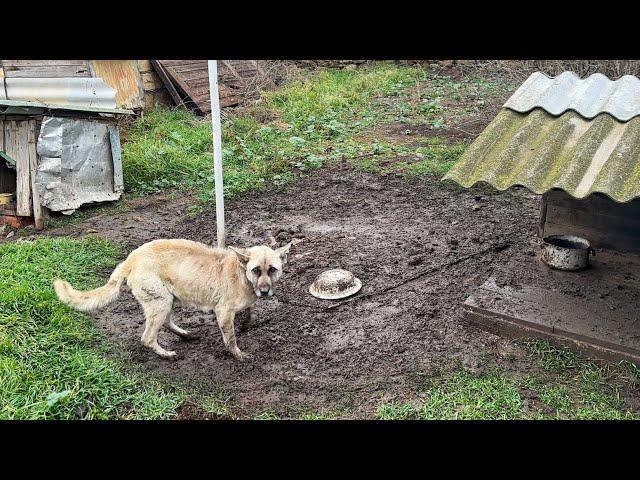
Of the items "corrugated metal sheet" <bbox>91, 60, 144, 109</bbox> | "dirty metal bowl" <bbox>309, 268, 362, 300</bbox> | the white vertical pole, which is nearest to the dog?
"dirty metal bowl" <bbox>309, 268, 362, 300</bbox>

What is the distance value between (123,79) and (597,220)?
10562 millimetres

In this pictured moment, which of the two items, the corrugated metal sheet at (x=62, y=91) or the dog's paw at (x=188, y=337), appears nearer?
the dog's paw at (x=188, y=337)

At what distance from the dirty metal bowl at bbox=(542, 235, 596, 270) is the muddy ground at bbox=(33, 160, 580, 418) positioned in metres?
0.33

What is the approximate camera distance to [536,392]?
5.38 metres

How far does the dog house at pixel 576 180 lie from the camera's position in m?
5.46

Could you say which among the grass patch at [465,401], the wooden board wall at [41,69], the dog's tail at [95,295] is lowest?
the grass patch at [465,401]

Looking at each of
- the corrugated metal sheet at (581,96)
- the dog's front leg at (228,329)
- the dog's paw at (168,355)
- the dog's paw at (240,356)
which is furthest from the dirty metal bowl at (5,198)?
the corrugated metal sheet at (581,96)

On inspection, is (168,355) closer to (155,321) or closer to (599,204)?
(155,321)

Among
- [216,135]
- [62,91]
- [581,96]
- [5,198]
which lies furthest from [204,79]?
[581,96]

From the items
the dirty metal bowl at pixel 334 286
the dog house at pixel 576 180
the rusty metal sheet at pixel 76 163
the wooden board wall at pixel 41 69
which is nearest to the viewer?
the dog house at pixel 576 180

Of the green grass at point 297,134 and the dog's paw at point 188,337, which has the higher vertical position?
the green grass at point 297,134

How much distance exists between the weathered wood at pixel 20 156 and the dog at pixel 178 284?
143 inches

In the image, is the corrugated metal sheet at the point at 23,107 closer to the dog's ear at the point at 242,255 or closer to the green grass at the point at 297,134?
the green grass at the point at 297,134

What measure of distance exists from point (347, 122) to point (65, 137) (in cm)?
676
